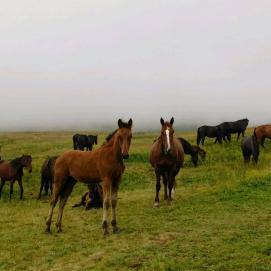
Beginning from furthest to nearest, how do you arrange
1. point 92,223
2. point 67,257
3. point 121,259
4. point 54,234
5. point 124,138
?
point 92,223 → point 54,234 → point 124,138 → point 67,257 → point 121,259

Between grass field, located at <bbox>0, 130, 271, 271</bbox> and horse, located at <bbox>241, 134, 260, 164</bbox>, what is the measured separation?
4.40 m

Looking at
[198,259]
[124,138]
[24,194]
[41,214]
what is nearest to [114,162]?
[124,138]

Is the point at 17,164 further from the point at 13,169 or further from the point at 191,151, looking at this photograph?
the point at 191,151

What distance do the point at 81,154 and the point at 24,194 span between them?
11.7 metres

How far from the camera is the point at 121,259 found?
33.3ft

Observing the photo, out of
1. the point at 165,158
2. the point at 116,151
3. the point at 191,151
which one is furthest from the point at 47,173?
the point at 116,151

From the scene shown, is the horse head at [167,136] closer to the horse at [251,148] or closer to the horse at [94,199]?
the horse at [94,199]

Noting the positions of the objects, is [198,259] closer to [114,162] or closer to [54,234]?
[114,162]

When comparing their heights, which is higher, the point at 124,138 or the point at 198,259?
the point at 124,138

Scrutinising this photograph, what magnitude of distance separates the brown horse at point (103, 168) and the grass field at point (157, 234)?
41.3 inches

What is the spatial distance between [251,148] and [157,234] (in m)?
15.9

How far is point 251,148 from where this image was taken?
1052 inches

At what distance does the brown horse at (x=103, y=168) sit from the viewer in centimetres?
1243

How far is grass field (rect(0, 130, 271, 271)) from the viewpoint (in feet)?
32.4
